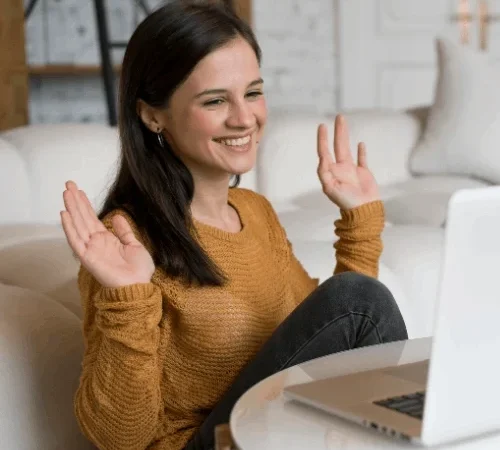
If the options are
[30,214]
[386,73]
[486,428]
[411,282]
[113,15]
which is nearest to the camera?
[486,428]

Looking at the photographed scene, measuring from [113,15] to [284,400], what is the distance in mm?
3867

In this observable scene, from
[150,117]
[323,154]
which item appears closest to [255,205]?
[323,154]

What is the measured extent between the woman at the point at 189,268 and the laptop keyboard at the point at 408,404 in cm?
32

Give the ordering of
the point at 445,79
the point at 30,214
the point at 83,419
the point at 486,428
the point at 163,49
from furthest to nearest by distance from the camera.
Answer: the point at 445,79, the point at 30,214, the point at 163,49, the point at 83,419, the point at 486,428

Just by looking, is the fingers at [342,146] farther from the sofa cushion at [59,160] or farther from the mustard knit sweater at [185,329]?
the sofa cushion at [59,160]

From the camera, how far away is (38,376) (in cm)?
151

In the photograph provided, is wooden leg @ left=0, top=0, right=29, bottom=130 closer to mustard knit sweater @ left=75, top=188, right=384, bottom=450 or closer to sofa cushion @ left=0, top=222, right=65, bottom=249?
sofa cushion @ left=0, top=222, right=65, bottom=249

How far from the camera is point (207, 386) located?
143cm

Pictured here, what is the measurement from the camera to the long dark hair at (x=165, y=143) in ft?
4.66

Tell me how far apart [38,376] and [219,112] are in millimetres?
449

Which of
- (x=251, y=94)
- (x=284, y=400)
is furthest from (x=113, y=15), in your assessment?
(x=284, y=400)

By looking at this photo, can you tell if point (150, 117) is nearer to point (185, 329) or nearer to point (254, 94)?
point (254, 94)

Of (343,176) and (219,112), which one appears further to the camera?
(343,176)

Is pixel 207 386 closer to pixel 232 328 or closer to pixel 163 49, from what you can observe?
pixel 232 328
